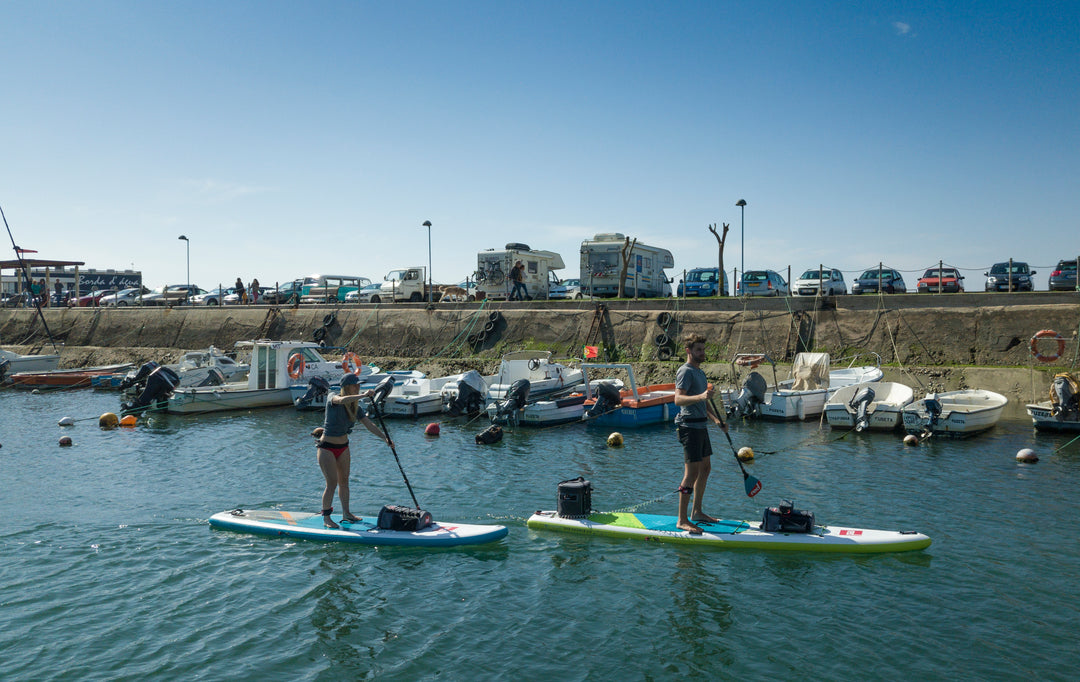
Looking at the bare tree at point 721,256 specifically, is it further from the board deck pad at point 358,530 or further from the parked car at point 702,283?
the board deck pad at point 358,530

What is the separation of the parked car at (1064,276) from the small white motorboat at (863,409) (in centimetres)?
1147

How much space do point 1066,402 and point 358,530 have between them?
17.5 meters

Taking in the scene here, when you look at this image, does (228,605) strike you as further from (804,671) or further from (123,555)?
(804,671)

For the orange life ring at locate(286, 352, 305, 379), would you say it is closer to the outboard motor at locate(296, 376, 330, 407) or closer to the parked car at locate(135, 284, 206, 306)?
the outboard motor at locate(296, 376, 330, 407)

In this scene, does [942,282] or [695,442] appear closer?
[695,442]

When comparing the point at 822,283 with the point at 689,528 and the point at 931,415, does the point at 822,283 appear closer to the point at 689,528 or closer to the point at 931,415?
the point at 931,415

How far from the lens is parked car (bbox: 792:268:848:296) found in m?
30.9

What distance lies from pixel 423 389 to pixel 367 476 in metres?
10.8

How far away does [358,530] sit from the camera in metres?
10.2

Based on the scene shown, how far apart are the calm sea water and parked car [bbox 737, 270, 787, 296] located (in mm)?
17792

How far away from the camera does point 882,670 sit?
21.8ft

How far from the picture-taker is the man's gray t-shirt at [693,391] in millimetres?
9016

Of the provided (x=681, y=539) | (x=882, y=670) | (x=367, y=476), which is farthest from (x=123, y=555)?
(x=882, y=670)

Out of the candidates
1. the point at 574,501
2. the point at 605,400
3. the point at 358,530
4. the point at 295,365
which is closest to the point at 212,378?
the point at 295,365
